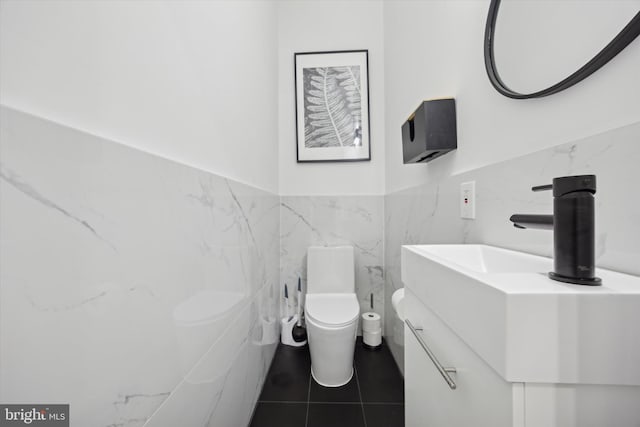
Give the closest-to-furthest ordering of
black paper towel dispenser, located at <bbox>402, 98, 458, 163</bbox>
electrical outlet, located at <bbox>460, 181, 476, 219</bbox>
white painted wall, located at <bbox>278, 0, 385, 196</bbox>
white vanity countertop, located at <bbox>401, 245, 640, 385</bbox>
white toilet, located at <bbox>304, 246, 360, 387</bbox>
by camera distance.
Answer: white vanity countertop, located at <bbox>401, 245, 640, 385</bbox> → electrical outlet, located at <bbox>460, 181, 476, 219</bbox> → black paper towel dispenser, located at <bbox>402, 98, 458, 163</bbox> → white toilet, located at <bbox>304, 246, 360, 387</bbox> → white painted wall, located at <bbox>278, 0, 385, 196</bbox>

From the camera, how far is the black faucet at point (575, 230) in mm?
367

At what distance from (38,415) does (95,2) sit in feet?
2.19

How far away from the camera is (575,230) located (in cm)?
38

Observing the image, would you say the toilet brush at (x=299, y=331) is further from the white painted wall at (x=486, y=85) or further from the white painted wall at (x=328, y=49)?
the white painted wall at (x=486, y=85)

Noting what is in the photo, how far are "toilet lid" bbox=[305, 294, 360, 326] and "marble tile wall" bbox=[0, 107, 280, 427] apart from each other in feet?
2.03

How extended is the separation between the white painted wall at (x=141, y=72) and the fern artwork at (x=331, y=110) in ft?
2.58

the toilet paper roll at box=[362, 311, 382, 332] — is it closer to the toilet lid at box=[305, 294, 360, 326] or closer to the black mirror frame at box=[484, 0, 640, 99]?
the toilet lid at box=[305, 294, 360, 326]

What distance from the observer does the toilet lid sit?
1403 mm

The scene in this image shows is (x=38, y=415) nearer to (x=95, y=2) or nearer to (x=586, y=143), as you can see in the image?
(x=95, y=2)

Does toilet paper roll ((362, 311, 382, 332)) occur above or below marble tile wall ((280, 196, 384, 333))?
below

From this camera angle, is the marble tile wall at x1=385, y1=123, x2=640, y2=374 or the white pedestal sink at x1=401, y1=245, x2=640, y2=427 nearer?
the white pedestal sink at x1=401, y1=245, x2=640, y2=427

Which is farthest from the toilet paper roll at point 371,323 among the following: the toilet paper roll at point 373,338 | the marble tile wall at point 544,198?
the marble tile wall at point 544,198

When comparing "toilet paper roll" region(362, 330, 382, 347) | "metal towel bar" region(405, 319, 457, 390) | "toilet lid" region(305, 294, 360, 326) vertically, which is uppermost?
"metal towel bar" region(405, 319, 457, 390)

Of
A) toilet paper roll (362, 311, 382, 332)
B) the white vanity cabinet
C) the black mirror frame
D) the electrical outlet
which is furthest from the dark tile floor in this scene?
the black mirror frame
